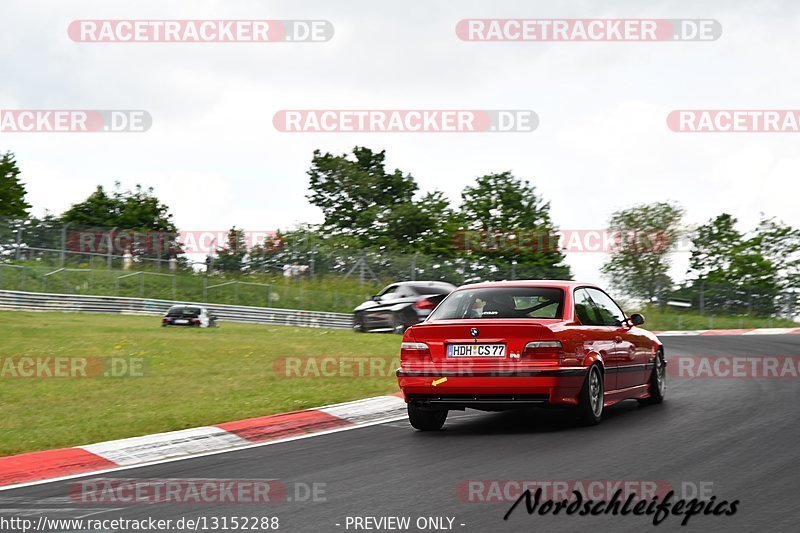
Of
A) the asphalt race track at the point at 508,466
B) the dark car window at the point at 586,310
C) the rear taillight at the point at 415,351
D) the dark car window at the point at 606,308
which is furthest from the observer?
the dark car window at the point at 606,308

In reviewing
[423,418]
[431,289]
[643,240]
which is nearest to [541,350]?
[423,418]

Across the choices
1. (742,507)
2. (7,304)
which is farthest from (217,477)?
(7,304)

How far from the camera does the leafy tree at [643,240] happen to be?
71.6m

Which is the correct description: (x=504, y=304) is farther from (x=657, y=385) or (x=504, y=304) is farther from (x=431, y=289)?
(x=431, y=289)

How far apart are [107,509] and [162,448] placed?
2399 mm

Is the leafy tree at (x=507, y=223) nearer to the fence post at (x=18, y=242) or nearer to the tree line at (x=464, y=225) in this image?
the tree line at (x=464, y=225)

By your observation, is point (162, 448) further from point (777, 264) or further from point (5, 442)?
point (777, 264)

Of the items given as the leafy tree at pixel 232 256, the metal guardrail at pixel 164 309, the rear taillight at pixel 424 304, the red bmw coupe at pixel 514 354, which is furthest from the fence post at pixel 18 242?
the red bmw coupe at pixel 514 354

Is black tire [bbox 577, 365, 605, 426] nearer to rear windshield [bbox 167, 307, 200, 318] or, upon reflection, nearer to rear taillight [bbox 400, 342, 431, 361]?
rear taillight [bbox 400, 342, 431, 361]

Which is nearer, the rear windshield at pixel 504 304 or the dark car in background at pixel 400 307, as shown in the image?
the rear windshield at pixel 504 304

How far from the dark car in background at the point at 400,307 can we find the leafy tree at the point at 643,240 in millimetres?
46200

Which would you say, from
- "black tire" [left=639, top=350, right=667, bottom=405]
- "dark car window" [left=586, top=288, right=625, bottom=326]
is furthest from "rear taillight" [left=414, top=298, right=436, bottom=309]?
"dark car window" [left=586, top=288, right=625, bottom=326]

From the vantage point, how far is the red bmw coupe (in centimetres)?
863

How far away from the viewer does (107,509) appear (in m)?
5.92
